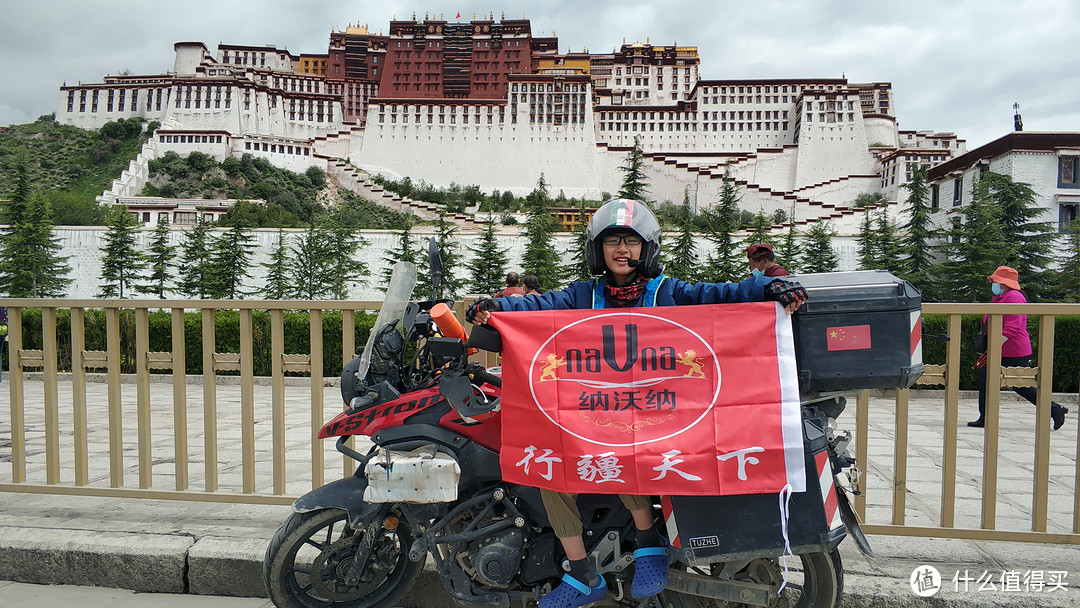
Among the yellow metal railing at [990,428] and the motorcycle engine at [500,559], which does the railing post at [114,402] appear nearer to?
the motorcycle engine at [500,559]

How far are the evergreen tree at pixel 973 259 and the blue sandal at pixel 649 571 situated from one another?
25.1m

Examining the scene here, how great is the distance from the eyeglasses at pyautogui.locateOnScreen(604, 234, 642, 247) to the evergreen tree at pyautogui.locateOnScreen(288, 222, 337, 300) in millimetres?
27333

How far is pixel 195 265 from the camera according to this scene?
31.5 m

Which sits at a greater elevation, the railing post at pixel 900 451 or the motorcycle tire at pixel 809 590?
the railing post at pixel 900 451

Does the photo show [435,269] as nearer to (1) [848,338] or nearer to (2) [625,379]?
(2) [625,379]

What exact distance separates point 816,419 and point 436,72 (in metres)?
70.7

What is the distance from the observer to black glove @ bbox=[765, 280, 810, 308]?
2260 millimetres

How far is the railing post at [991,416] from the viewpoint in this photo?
10.2ft

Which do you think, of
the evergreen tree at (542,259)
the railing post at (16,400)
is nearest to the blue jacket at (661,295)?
the railing post at (16,400)

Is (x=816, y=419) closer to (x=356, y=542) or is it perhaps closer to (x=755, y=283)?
(x=755, y=283)

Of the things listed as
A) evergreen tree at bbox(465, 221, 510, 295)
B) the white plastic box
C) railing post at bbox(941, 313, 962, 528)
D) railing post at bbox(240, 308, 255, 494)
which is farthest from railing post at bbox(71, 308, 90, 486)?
evergreen tree at bbox(465, 221, 510, 295)

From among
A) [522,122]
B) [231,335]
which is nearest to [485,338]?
[231,335]

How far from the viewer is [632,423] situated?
7.55 feet

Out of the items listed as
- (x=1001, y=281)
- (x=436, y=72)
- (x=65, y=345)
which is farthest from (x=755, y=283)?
(x=436, y=72)
